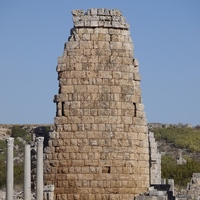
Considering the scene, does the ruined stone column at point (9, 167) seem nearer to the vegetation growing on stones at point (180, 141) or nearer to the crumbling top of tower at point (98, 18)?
the crumbling top of tower at point (98, 18)

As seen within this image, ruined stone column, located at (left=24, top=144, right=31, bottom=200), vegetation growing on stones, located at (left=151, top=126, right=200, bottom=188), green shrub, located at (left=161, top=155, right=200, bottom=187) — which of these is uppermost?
vegetation growing on stones, located at (left=151, top=126, right=200, bottom=188)

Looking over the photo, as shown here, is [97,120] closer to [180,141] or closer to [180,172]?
[180,172]

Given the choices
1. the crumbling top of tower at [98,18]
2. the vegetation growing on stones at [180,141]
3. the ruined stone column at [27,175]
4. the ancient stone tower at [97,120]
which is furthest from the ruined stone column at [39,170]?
the vegetation growing on stones at [180,141]

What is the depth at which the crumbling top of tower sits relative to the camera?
→ 3622 cm

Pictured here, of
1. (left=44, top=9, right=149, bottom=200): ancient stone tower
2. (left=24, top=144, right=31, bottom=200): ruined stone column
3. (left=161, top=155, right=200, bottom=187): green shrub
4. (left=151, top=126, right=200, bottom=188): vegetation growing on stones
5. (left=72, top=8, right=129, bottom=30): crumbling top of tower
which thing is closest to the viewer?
(left=24, top=144, right=31, bottom=200): ruined stone column

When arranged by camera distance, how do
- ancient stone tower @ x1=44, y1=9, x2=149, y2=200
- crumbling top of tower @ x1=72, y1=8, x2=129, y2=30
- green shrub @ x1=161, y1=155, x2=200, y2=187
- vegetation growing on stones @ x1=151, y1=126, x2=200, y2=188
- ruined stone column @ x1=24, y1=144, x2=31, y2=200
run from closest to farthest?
ruined stone column @ x1=24, y1=144, x2=31, y2=200, ancient stone tower @ x1=44, y1=9, x2=149, y2=200, crumbling top of tower @ x1=72, y1=8, x2=129, y2=30, green shrub @ x1=161, y1=155, x2=200, y2=187, vegetation growing on stones @ x1=151, y1=126, x2=200, y2=188

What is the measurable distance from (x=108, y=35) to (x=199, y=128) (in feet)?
265

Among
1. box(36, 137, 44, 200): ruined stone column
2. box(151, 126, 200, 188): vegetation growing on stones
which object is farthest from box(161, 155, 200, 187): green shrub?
box(36, 137, 44, 200): ruined stone column

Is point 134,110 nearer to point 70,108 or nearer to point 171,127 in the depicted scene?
point 70,108

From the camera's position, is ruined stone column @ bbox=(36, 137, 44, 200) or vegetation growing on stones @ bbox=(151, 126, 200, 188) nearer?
ruined stone column @ bbox=(36, 137, 44, 200)

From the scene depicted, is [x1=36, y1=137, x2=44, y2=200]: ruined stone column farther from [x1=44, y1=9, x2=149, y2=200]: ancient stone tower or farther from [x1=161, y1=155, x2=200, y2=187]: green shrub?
[x1=161, y1=155, x2=200, y2=187]: green shrub

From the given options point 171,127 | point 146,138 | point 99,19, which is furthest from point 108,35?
point 171,127

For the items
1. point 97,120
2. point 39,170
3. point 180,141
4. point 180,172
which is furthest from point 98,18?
point 180,141

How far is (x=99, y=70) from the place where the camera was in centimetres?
3597
